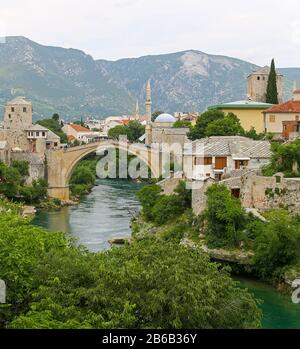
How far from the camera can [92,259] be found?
14234 millimetres

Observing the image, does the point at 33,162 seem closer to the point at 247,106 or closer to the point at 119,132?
the point at 247,106

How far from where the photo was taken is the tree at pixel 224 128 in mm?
37156

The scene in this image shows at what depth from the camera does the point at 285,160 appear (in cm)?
2689

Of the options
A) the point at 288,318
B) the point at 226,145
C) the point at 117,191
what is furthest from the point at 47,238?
the point at 117,191

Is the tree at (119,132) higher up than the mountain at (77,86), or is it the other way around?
the mountain at (77,86)

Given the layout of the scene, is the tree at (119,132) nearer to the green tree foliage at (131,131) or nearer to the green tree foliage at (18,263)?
the green tree foliage at (131,131)

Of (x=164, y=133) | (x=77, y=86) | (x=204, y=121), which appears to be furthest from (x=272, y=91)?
(x=77, y=86)

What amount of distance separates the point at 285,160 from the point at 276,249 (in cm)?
605

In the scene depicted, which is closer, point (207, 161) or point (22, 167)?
point (207, 161)

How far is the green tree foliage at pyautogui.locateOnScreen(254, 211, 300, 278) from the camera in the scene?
2161 cm

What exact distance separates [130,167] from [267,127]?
1733 centimetres

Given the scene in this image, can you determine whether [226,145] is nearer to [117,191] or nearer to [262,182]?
[262,182]

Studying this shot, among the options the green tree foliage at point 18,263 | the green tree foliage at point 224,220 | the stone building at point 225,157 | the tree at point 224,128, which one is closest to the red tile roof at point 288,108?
the tree at point 224,128

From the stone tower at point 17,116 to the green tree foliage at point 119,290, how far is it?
32.5m
